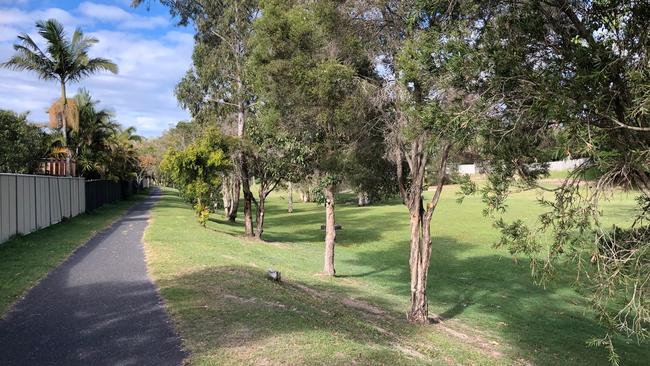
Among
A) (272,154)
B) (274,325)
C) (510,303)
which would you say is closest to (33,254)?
(274,325)

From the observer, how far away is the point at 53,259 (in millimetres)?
12320

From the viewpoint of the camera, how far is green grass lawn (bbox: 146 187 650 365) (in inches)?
258

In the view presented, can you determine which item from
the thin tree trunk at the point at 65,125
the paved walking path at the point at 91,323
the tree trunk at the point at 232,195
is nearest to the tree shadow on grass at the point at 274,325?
the paved walking path at the point at 91,323

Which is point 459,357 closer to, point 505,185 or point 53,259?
point 505,185

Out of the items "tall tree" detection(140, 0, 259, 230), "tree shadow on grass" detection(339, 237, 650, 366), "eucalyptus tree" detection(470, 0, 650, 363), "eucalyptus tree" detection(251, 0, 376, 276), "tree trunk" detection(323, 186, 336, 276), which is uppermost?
"tall tree" detection(140, 0, 259, 230)

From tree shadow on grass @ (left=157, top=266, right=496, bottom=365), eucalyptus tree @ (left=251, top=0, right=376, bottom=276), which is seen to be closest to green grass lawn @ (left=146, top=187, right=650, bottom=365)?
tree shadow on grass @ (left=157, top=266, right=496, bottom=365)

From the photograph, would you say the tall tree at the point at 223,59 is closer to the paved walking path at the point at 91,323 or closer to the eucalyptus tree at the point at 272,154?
the eucalyptus tree at the point at 272,154

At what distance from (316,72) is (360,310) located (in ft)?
18.1

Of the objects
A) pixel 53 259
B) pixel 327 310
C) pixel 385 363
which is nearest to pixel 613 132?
pixel 385 363

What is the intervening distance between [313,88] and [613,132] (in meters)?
7.70

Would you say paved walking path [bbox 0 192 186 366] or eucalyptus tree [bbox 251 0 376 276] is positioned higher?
eucalyptus tree [bbox 251 0 376 276]

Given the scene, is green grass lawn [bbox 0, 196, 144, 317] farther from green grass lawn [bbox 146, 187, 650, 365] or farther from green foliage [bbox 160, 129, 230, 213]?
green foliage [bbox 160, 129, 230, 213]

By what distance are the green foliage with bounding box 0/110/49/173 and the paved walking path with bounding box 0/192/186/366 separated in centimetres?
2687

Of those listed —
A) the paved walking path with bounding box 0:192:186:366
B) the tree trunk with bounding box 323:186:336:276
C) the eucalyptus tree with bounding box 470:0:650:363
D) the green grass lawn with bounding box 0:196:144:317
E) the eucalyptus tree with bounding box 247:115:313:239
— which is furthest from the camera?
the tree trunk with bounding box 323:186:336:276
